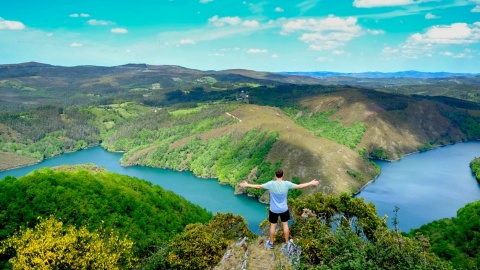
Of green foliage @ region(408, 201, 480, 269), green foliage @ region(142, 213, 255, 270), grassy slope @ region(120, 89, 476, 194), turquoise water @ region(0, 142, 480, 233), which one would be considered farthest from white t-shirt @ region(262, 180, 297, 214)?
grassy slope @ region(120, 89, 476, 194)

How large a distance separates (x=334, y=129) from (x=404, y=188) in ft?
217

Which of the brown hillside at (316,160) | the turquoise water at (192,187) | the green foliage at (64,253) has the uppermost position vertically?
the green foliage at (64,253)

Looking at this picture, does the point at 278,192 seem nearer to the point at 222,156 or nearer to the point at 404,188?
the point at 404,188

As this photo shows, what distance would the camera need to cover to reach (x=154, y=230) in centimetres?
4588

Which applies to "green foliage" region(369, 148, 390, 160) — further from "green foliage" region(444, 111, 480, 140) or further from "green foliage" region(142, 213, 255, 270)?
"green foliage" region(142, 213, 255, 270)

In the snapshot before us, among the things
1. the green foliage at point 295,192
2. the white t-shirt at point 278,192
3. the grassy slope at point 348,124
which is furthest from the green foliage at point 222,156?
the white t-shirt at point 278,192

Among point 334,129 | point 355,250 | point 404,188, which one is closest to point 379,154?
point 334,129

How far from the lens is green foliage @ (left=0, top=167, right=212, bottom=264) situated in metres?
38.0

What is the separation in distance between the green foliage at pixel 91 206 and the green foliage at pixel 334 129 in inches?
4586

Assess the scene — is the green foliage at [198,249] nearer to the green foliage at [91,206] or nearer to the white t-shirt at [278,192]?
the white t-shirt at [278,192]

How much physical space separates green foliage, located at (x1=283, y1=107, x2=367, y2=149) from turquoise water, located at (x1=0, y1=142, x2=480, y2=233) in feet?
60.4

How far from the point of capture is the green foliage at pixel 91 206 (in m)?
38.0

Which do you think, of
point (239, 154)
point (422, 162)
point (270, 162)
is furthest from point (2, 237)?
point (422, 162)

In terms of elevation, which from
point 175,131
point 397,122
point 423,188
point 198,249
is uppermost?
point 198,249
